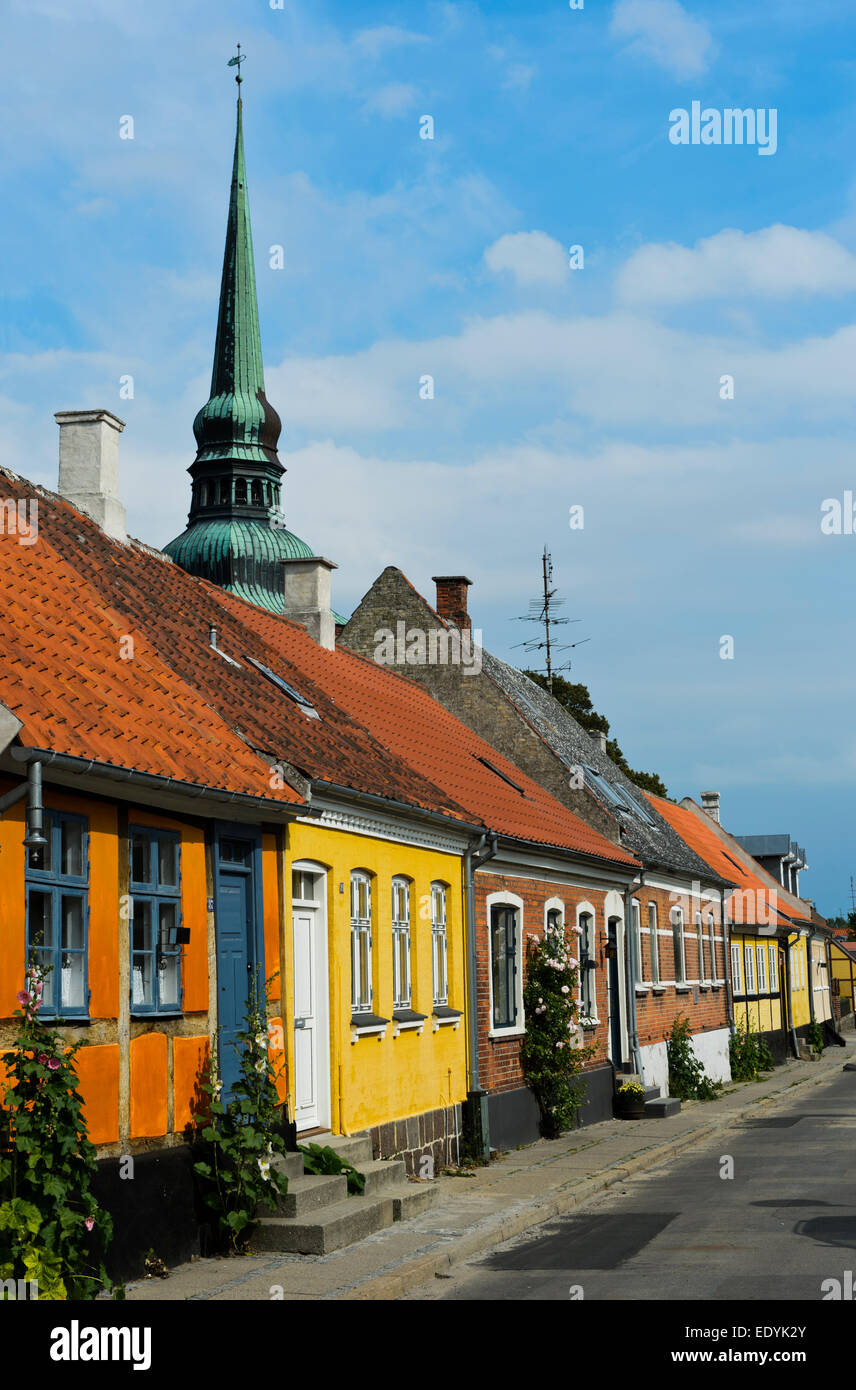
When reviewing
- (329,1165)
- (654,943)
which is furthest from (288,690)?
(654,943)

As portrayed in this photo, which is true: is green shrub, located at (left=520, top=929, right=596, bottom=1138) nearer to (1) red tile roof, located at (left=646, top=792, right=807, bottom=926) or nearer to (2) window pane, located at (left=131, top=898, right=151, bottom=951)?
(2) window pane, located at (left=131, top=898, right=151, bottom=951)

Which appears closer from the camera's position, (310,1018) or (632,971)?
(310,1018)

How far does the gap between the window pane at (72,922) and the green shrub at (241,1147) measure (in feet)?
6.53

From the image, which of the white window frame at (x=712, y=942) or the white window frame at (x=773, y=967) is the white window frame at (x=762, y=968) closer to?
the white window frame at (x=773, y=967)

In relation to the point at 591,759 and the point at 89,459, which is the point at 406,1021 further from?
the point at 591,759

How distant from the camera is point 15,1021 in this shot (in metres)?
9.29

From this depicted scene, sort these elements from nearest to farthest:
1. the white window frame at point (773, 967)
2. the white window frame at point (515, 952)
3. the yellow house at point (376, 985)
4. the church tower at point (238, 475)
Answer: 1. the yellow house at point (376, 985)
2. the white window frame at point (515, 952)
3. the white window frame at point (773, 967)
4. the church tower at point (238, 475)

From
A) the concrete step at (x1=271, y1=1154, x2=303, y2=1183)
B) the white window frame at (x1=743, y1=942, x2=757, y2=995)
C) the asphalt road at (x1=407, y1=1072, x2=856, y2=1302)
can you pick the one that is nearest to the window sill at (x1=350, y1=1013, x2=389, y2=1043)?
the concrete step at (x1=271, y1=1154, x2=303, y2=1183)

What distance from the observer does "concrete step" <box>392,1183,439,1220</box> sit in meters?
13.0

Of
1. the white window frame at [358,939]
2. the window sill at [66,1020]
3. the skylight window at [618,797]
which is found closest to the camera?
the window sill at [66,1020]

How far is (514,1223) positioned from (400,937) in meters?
3.77

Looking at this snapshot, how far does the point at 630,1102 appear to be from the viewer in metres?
24.0

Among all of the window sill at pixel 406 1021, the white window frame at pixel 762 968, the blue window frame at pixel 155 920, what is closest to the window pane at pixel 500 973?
the window sill at pixel 406 1021

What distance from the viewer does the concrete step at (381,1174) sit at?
1327 centimetres
